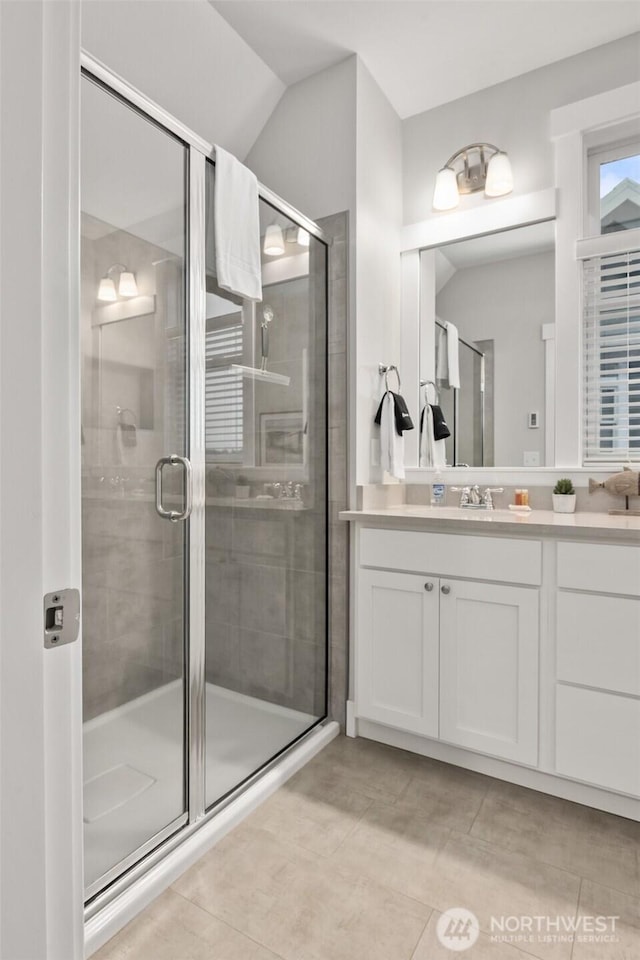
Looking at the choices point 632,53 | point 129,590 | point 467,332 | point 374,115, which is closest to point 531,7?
point 632,53

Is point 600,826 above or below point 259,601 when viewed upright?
below

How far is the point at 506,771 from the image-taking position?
1840mm

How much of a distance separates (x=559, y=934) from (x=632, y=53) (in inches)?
115

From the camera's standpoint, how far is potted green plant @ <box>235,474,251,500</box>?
5.86 ft

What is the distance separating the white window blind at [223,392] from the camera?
163cm

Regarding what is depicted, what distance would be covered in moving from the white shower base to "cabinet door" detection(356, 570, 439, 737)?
20.1 inches

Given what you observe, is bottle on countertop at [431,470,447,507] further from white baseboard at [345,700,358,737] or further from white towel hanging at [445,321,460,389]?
white baseboard at [345,700,358,737]

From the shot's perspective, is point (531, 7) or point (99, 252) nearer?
point (99, 252)

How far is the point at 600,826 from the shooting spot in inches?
63.9

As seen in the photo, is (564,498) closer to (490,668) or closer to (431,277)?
(490,668)

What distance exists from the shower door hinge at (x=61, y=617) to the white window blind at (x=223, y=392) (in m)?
1.04

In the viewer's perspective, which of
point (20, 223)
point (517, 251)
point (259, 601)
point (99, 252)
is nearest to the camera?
point (20, 223)

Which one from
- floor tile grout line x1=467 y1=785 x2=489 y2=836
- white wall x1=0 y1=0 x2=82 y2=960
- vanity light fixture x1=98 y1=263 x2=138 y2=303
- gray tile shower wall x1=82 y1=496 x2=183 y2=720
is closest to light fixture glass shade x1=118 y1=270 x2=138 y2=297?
vanity light fixture x1=98 y1=263 x2=138 y2=303

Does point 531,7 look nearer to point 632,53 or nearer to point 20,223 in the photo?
point 632,53
